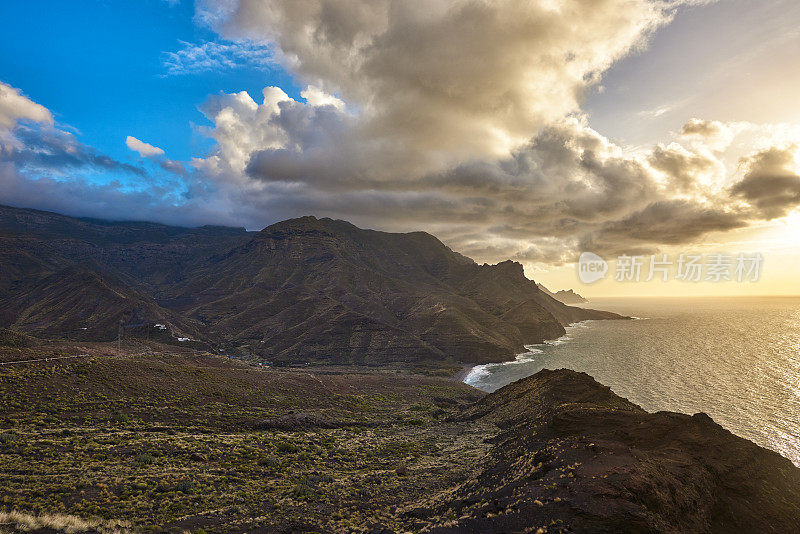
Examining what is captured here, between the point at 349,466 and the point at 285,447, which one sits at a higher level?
the point at 349,466

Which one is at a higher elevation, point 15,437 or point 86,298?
point 15,437

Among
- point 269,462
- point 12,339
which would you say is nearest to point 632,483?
point 269,462

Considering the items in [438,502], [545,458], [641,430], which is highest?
[641,430]

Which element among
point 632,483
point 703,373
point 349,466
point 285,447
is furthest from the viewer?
point 703,373

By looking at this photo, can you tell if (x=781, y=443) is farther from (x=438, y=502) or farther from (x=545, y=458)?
(x=438, y=502)

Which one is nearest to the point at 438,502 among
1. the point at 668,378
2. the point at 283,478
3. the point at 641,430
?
the point at 283,478

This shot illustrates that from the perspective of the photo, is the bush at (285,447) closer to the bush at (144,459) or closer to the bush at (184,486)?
the bush at (144,459)

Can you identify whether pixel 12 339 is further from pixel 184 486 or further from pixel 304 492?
pixel 304 492

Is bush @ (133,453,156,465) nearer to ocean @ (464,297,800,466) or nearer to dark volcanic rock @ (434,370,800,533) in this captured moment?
dark volcanic rock @ (434,370,800,533)
